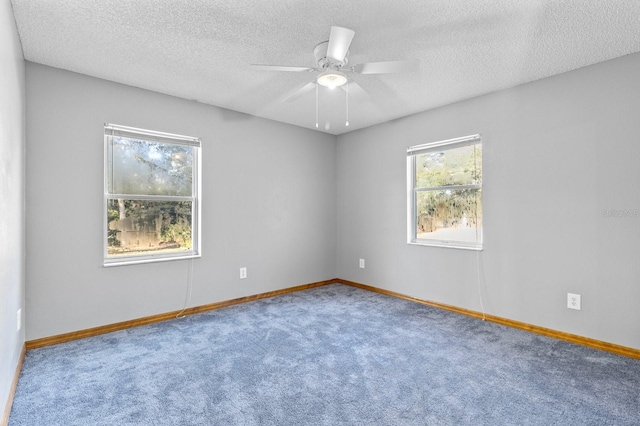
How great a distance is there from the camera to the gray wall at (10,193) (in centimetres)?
176

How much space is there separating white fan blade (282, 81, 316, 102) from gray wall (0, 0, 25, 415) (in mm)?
2078

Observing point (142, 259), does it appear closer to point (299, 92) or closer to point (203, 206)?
point (203, 206)

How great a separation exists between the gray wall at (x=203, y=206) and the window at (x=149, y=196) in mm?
94

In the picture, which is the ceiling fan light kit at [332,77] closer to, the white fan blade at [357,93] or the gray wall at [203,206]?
the white fan blade at [357,93]

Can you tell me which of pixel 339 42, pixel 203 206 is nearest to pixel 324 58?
pixel 339 42

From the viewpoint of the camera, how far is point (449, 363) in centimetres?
250

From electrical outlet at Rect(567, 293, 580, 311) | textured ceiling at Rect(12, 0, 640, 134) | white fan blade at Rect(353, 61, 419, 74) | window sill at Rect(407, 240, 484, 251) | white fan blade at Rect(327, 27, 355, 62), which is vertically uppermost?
textured ceiling at Rect(12, 0, 640, 134)

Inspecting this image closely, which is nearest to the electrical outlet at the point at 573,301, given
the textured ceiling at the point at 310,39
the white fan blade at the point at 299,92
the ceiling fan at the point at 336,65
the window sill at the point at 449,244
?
the window sill at the point at 449,244

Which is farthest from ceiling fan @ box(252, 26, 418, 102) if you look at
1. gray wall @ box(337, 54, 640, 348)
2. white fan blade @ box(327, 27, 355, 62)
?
gray wall @ box(337, 54, 640, 348)

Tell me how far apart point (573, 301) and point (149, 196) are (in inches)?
165

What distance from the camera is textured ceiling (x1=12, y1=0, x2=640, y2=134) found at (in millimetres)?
2061

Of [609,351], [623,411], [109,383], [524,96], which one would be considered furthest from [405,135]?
[109,383]

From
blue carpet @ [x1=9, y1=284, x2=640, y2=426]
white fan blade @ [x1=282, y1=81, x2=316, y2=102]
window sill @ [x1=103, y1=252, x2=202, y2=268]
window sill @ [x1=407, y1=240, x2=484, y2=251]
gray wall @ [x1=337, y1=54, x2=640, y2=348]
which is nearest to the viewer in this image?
blue carpet @ [x1=9, y1=284, x2=640, y2=426]

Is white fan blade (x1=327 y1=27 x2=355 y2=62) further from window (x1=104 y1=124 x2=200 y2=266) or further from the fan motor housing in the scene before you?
window (x1=104 y1=124 x2=200 y2=266)
